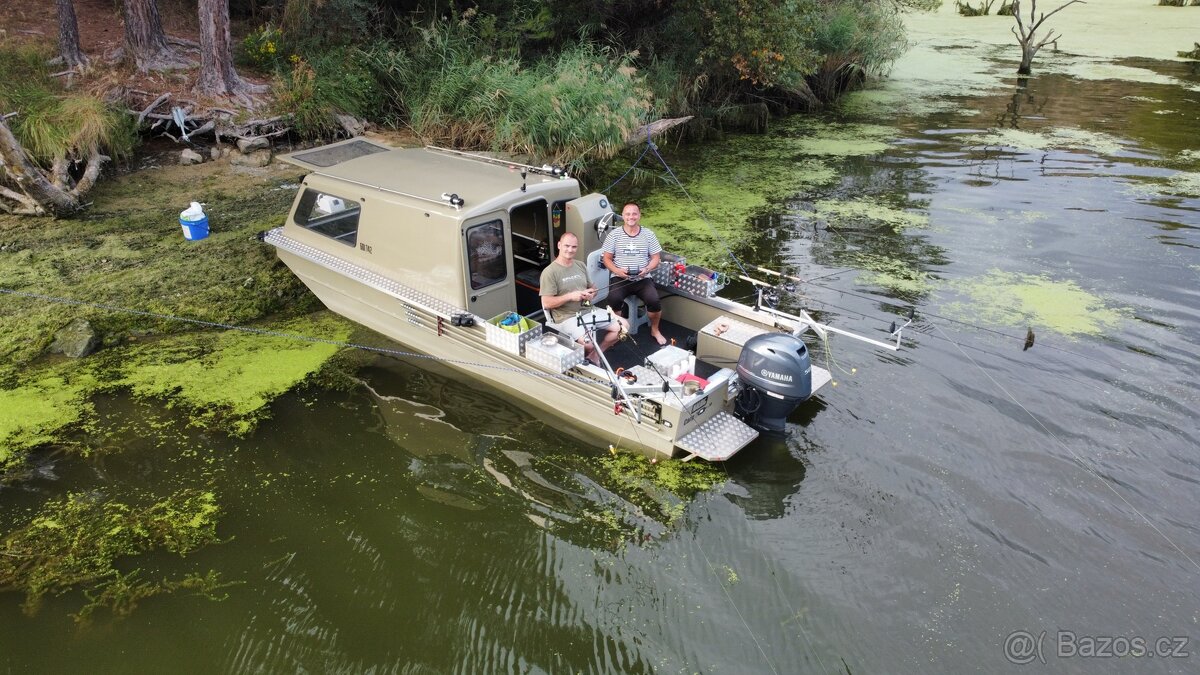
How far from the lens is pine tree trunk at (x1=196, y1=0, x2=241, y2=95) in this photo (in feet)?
38.9

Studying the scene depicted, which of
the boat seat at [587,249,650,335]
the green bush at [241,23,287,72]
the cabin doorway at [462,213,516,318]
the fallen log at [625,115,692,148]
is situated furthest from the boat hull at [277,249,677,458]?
the fallen log at [625,115,692,148]

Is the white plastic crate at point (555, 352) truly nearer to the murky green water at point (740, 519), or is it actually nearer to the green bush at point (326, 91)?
the murky green water at point (740, 519)

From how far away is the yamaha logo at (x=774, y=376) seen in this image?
19.2 ft

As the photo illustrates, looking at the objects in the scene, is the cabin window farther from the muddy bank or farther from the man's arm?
the muddy bank

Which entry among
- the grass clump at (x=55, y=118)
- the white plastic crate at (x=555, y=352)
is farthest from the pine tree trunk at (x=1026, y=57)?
the grass clump at (x=55, y=118)

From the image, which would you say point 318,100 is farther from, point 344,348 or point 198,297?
point 344,348

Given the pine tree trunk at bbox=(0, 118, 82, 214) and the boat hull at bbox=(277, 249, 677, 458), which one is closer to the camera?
the boat hull at bbox=(277, 249, 677, 458)

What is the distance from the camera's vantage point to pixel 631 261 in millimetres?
6941

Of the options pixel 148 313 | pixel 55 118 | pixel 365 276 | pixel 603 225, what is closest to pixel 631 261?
pixel 603 225

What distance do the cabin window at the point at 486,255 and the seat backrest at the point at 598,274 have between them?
0.78 m

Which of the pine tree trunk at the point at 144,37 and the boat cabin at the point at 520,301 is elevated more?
the pine tree trunk at the point at 144,37

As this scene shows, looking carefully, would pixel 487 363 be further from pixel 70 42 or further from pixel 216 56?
pixel 70 42

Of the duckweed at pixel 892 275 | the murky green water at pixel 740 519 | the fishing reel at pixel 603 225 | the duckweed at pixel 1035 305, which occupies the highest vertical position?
the fishing reel at pixel 603 225

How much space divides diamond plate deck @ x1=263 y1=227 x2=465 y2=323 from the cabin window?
1.15ft
